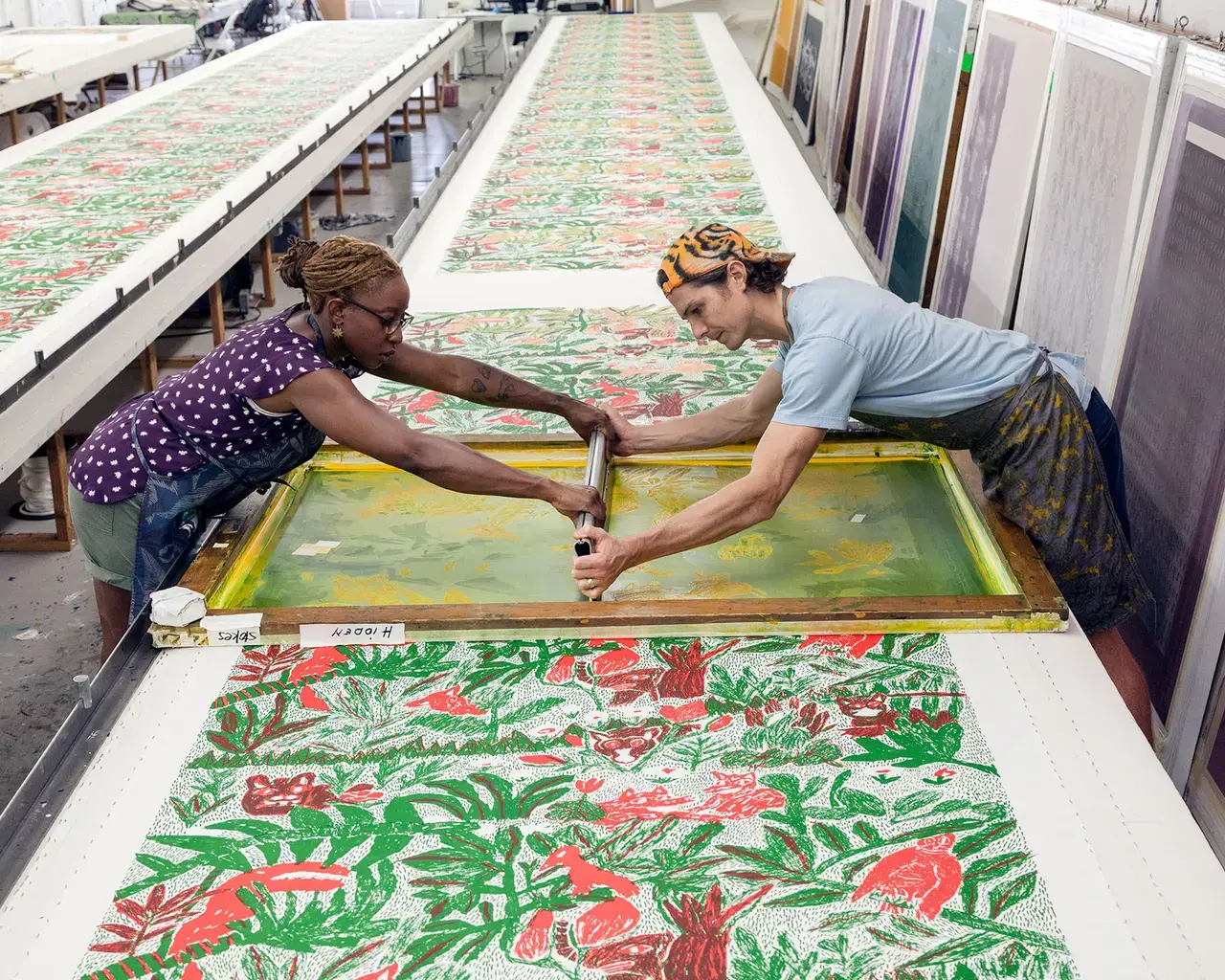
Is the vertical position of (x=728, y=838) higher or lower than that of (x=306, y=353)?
lower

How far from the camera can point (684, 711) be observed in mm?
1668

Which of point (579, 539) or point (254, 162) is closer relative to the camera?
point (579, 539)

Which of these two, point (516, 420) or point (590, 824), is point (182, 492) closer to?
point (516, 420)

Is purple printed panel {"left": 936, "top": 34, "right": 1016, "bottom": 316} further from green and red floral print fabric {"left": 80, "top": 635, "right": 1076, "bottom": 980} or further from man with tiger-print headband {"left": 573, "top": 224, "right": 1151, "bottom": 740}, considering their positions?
green and red floral print fabric {"left": 80, "top": 635, "right": 1076, "bottom": 980}

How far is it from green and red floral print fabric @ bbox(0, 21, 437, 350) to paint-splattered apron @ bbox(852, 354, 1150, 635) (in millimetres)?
2432

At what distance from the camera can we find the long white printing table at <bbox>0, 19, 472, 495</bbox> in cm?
320

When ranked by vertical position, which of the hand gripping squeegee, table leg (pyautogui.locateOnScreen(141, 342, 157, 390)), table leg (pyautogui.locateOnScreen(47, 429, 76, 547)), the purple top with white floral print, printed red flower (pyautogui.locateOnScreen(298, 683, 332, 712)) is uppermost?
the purple top with white floral print

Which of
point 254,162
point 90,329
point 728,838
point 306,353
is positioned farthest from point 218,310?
point 728,838

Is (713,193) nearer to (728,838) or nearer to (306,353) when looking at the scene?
(306,353)

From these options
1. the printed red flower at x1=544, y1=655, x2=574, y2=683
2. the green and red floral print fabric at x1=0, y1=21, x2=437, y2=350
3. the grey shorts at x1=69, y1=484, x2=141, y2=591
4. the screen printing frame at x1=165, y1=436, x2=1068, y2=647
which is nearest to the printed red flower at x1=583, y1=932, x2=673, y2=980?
the printed red flower at x1=544, y1=655, x2=574, y2=683

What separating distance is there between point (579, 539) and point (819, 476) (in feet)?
2.25

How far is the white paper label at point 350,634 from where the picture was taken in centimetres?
182

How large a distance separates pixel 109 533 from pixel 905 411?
1433 millimetres

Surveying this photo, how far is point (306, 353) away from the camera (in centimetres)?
196
